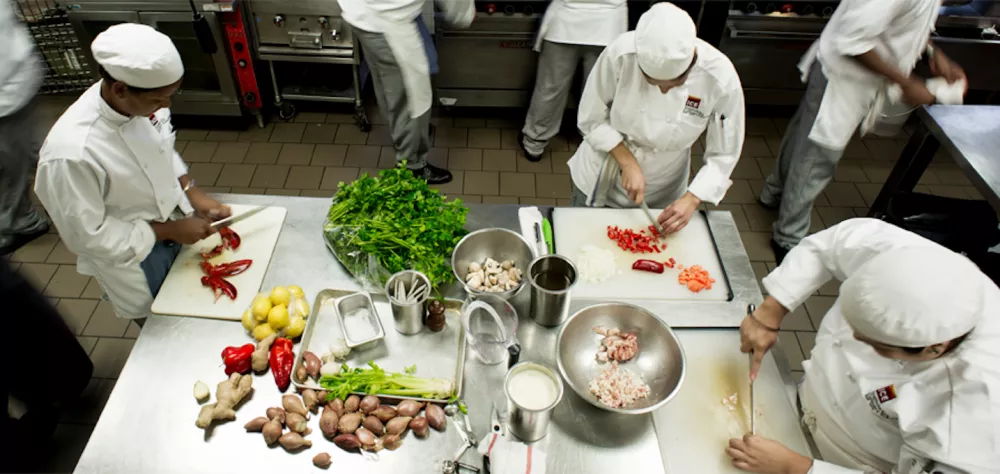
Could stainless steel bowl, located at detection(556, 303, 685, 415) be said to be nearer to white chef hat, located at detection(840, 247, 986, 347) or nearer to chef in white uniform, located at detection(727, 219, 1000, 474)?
chef in white uniform, located at detection(727, 219, 1000, 474)

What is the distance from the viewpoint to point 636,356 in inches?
74.4

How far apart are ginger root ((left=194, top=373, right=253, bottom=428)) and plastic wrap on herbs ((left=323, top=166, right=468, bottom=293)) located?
497 millimetres

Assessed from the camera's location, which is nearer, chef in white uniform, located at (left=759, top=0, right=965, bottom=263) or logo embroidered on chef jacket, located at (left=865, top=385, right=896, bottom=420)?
logo embroidered on chef jacket, located at (left=865, top=385, right=896, bottom=420)

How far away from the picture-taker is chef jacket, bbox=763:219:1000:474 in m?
1.33

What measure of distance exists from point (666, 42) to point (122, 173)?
71.7 inches

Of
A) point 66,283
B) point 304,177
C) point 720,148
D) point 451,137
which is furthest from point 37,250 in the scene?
point 720,148

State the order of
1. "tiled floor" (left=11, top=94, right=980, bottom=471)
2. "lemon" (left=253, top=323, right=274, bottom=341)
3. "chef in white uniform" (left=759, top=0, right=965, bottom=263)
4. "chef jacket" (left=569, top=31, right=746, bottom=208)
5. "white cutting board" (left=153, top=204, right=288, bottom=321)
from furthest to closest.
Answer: "tiled floor" (left=11, top=94, right=980, bottom=471) → "chef in white uniform" (left=759, top=0, right=965, bottom=263) → "chef jacket" (left=569, top=31, right=746, bottom=208) → "white cutting board" (left=153, top=204, right=288, bottom=321) → "lemon" (left=253, top=323, right=274, bottom=341)

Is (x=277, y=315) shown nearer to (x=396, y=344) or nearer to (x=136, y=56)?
(x=396, y=344)

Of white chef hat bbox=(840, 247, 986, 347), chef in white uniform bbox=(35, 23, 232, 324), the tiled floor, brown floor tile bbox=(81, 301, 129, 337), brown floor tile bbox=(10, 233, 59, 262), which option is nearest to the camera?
white chef hat bbox=(840, 247, 986, 347)

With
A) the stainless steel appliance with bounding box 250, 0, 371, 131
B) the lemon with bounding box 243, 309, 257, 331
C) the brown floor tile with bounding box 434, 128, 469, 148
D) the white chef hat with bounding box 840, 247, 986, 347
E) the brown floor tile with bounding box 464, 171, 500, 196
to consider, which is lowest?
the brown floor tile with bounding box 464, 171, 500, 196

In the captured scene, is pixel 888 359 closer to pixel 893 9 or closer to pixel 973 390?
pixel 973 390

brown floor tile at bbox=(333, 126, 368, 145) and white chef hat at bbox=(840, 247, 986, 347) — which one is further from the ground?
white chef hat at bbox=(840, 247, 986, 347)

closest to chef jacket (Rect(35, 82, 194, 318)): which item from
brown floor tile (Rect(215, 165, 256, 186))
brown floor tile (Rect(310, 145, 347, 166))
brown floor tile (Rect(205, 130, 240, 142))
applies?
brown floor tile (Rect(215, 165, 256, 186))

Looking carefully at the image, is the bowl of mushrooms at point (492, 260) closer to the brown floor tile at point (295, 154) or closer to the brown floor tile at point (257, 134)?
the brown floor tile at point (295, 154)
